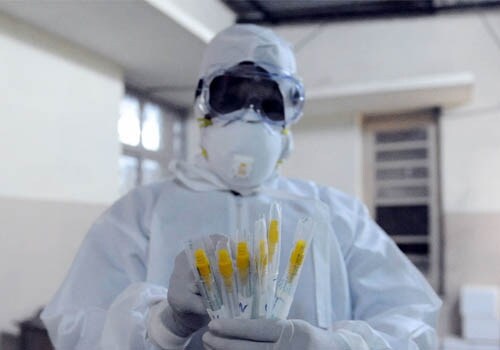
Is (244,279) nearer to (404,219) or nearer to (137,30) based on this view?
(137,30)

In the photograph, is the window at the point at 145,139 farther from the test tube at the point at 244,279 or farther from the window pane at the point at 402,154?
the test tube at the point at 244,279

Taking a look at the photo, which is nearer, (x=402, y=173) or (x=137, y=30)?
(x=137, y=30)

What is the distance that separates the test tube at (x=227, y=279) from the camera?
77 cm

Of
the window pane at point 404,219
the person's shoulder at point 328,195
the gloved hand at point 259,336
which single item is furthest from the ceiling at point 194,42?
the gloved hand at point 259,336

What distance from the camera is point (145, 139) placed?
10.5ft

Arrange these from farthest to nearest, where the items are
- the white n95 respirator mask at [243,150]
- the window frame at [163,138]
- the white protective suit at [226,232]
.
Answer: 1. the window frame at [163,138]
2. the white n95 respirator mask at [243,150]
3. the white protective suit at [226,232]

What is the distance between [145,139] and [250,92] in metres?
2.17

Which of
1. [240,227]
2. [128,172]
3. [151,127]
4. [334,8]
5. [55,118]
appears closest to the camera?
[240,227]

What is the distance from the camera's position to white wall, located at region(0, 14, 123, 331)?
200cm

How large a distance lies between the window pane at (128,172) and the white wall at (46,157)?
35cm

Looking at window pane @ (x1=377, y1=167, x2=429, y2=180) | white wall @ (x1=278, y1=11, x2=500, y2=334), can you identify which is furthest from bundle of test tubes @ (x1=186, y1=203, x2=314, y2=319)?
window pane @ (x1=377, y1=167, x2=429, y2=180)

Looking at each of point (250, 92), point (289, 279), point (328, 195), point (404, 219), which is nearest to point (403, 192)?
point (404, 219)

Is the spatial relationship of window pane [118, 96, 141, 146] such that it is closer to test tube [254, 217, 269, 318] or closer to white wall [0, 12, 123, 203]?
white wall [0, 12, 123, 203]

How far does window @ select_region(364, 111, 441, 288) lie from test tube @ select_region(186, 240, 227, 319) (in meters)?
2.77
